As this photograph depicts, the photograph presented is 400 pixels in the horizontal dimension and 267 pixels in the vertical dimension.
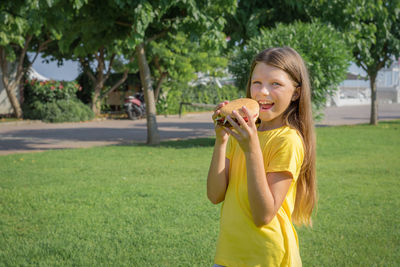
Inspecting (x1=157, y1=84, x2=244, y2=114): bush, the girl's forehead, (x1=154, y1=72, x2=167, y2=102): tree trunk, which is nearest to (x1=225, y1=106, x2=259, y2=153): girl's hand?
the girl's forehead

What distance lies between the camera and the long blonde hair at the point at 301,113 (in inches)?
71.3

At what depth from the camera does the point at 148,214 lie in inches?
190

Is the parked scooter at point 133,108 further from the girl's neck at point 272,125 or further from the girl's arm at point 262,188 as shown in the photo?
the girl's arm at point 262,188

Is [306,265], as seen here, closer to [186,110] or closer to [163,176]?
[163,176]

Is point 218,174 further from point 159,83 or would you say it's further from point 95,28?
point 159,83

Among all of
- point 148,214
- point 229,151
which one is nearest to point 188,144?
point 148,214

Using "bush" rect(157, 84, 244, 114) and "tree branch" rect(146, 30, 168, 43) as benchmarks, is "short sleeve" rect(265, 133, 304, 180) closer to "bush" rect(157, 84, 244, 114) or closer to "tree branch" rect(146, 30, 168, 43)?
"tree branch" rect(146, 30, 168, 43)

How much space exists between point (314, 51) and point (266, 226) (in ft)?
26.8

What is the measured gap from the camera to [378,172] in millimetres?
7297

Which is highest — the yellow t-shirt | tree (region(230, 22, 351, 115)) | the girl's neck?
tree (region(230, 22, 351, 115))

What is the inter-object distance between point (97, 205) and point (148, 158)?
372 cm

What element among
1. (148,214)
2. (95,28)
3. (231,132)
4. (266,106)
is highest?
(95,28)

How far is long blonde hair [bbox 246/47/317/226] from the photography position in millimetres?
1811

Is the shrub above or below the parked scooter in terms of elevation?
above
